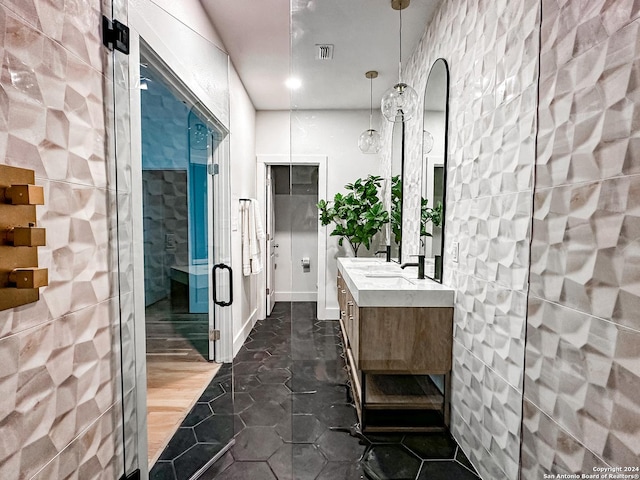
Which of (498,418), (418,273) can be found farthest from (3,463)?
(418,273)

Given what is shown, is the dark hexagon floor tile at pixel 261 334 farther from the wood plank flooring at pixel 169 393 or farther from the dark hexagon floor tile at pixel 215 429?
the dark hexagon floor tile at pixel 215 429

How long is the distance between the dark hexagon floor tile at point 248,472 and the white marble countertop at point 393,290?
0.97 m

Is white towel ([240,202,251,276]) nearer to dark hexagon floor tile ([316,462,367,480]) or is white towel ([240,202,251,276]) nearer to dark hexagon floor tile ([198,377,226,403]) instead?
dark hexagon floor tile ([198,377,226,403])

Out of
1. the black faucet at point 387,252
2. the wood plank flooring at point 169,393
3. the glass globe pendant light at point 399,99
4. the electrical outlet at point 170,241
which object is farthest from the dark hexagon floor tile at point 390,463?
the glass globe pendant light at point 399,99

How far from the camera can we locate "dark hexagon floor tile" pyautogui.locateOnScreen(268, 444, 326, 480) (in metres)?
1.56

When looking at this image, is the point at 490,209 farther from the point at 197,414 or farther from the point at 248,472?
the point at 197,414

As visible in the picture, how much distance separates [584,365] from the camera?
0.93 m

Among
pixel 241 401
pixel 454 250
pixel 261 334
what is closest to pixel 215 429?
pixel 241 401

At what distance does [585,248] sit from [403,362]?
1.13 metres

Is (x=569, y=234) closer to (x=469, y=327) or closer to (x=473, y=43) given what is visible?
(x=469, y=327)

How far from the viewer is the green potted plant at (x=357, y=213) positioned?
222cm

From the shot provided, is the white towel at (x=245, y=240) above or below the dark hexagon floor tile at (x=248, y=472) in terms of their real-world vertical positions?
above

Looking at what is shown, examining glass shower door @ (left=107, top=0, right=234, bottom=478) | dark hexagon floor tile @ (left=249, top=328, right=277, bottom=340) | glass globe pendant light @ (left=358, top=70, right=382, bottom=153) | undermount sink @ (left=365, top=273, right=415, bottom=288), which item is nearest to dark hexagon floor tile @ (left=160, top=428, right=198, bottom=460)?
glass shower door @ (left=107, top=0, right=234, bottom=478)

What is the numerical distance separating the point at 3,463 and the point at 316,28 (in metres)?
2.54
